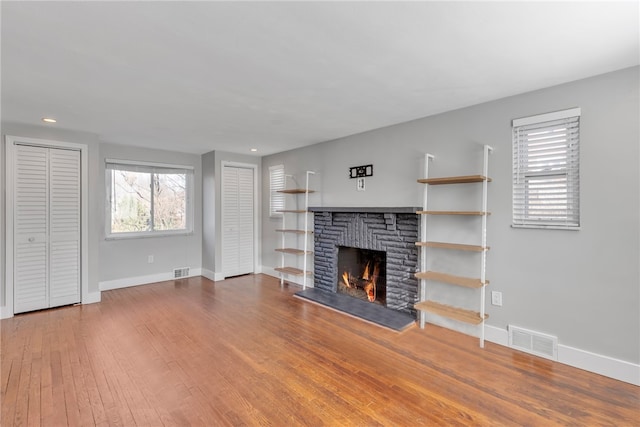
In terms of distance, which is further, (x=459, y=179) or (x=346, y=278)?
(x=346, y=278)

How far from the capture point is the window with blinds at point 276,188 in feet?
18.2

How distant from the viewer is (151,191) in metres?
5.27

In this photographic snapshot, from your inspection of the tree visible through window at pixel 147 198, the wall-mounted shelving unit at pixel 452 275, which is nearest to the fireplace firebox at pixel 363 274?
the wall-mounted shelving unit at pixel 452 275

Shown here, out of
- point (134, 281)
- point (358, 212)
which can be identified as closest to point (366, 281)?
point (358, 212)

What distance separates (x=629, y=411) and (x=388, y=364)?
5.15 feet

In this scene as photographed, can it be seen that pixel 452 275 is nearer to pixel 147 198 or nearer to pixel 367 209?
pixel 367 209

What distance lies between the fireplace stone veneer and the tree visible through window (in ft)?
9.06

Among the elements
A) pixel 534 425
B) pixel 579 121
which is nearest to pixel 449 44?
pixel 579 121

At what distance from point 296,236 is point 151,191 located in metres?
2.72

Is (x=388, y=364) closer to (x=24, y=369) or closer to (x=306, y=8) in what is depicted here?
(x=306, y=8)

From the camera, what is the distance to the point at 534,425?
6.01 feet

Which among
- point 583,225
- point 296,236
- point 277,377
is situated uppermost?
Answer: point 583,225

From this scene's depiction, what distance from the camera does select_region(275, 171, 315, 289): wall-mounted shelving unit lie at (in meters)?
4.80

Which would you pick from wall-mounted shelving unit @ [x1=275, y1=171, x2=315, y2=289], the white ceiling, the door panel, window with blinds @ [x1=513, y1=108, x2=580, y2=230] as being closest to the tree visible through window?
the door panel
